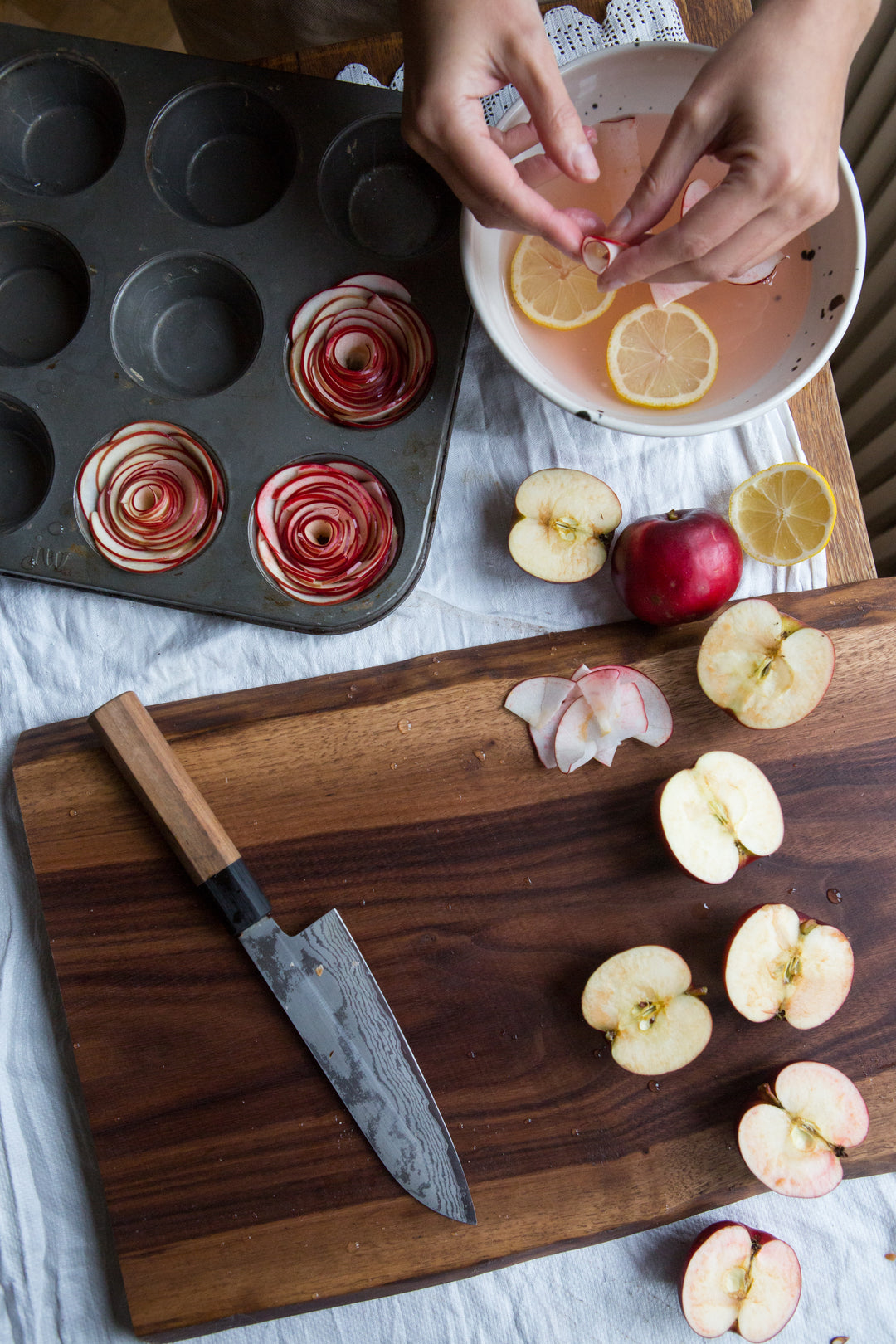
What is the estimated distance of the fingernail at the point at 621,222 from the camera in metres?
0.96

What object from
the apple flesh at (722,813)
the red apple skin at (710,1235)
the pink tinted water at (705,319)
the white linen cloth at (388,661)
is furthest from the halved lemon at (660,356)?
the red apple skin at (710,1235)

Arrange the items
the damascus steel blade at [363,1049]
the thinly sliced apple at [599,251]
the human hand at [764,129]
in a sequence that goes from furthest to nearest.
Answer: the damascus steel blade at [363,1049] < the thinly sliced apple at [599,251] < the human hand at [764,129]

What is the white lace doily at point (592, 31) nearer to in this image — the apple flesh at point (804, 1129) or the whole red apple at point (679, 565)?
the whole red apple at point (679, 565)

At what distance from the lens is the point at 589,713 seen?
1182mm

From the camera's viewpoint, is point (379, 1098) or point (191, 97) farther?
point (191, 97)

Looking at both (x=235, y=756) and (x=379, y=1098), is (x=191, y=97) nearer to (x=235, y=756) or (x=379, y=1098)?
(x=235, y=756)

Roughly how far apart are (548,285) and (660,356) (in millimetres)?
177

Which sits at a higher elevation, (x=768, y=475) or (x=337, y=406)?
(x=337, y=406)

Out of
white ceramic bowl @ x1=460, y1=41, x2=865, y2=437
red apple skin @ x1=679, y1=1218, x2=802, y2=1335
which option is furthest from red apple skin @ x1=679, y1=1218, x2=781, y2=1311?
white ceramic bowl @ x1=460, y1=41, x2=865, y2=437

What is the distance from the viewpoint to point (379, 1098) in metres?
1.11

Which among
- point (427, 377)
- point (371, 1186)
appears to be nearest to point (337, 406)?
point (427, 377)

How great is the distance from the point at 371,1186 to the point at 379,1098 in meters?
0.12

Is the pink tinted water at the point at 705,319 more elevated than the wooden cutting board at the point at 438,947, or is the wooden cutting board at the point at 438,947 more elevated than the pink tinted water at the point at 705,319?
the pink tinted water at the point at 705,319

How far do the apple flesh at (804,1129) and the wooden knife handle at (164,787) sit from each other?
751 mm
